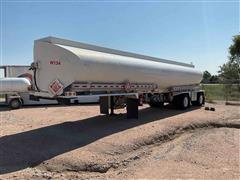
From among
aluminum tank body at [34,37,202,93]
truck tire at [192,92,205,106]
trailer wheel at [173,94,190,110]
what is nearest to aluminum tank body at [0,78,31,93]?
aluminum tank body at [34,37,202,93]

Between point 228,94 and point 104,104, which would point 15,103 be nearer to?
point 104,104

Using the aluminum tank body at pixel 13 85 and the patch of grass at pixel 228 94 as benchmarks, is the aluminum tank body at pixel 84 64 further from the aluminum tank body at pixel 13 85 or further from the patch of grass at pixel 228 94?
the patch of grass at pixel 228 94

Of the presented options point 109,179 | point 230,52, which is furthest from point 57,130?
point 230,52

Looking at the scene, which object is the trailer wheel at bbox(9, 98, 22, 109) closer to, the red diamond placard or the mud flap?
the mud flap

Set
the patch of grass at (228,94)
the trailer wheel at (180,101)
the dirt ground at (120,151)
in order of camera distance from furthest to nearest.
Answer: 1. the patch of grass at (228,94)
2. the trailer wheel at (180,101)
3. the dirt ground at (120,151)

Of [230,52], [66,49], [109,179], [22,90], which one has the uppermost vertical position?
[230,52]

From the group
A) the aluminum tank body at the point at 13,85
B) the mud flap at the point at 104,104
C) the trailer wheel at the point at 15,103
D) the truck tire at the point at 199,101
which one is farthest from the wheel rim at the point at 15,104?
the truck tire at the point at 199,101

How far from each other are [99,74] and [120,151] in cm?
368

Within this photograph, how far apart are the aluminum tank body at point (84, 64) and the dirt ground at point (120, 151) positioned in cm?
185

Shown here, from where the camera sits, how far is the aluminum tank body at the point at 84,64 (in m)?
10.0

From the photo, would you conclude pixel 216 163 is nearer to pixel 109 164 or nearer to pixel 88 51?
pixel 109 164

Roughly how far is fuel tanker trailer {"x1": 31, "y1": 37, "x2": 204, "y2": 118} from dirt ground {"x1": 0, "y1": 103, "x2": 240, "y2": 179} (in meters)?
1.40

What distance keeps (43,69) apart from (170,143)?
196 inches

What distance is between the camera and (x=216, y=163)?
748 cm
